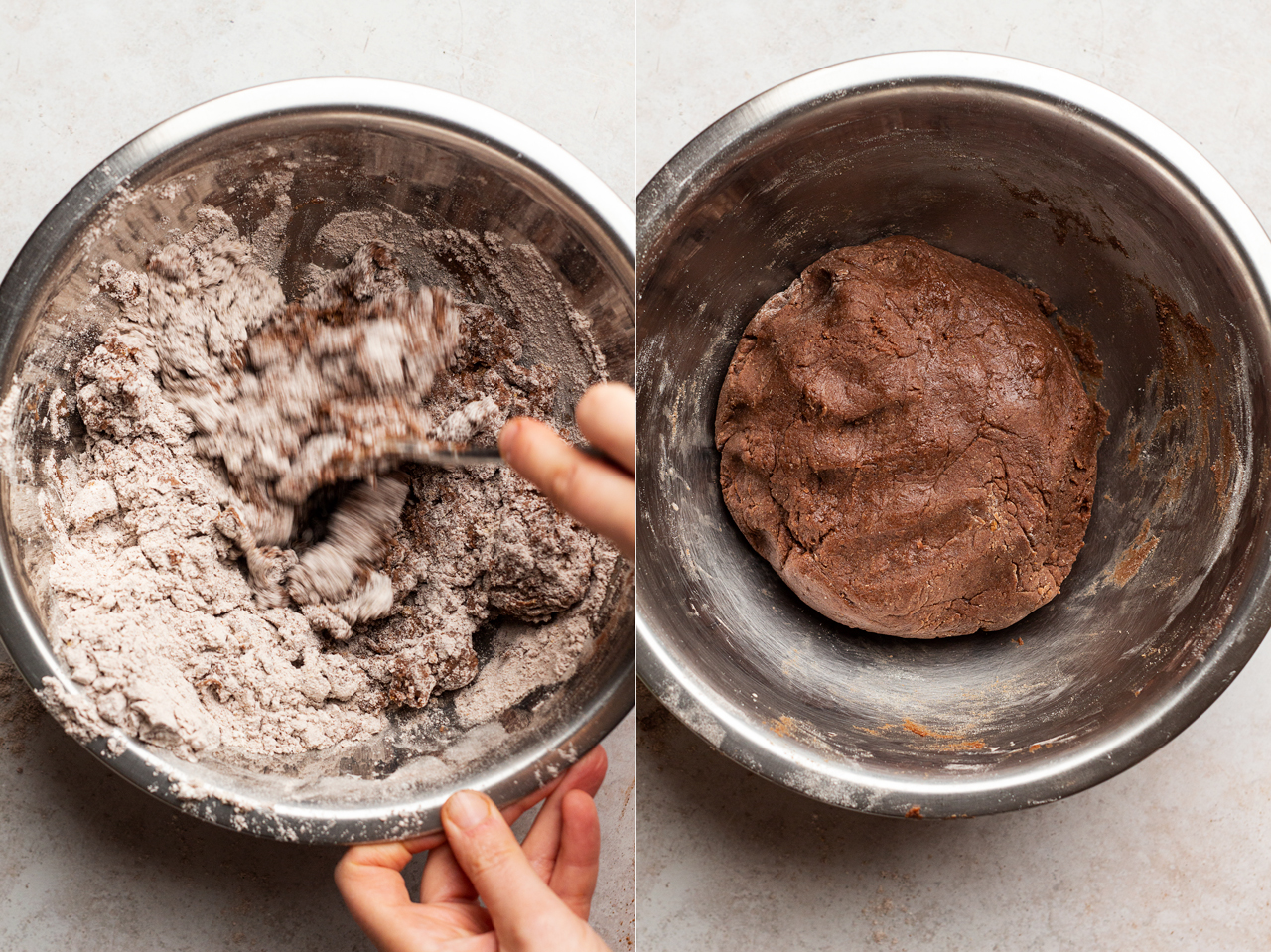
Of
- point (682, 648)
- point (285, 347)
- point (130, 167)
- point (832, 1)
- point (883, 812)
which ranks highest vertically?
point (832, 1)

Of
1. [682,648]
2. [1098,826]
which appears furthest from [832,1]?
[1098,826]

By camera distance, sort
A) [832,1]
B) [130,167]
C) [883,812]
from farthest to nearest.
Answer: [832,1] → [883,812] → [130,167]

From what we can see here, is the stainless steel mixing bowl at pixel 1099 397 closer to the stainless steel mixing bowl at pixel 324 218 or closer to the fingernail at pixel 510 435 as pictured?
the stainless steel mixing bowl at pixel 324 218

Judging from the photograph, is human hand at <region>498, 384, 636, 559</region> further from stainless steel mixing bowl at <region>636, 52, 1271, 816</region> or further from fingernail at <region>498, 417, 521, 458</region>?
stainless steel mixing bowl at <region>636, 52, 1271, 816</region>

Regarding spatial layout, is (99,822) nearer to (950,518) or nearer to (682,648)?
(682,648)

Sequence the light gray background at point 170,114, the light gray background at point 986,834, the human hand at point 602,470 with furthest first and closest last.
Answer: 1. the light gray background at point 986,834
2. the light gray background at point 170,114
3. the human hand at point 602,470

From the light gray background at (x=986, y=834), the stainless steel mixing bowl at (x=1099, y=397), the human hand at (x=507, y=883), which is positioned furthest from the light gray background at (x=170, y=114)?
the light gray background at (x=986, y=834)

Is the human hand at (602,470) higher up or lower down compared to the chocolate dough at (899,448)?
higher up
